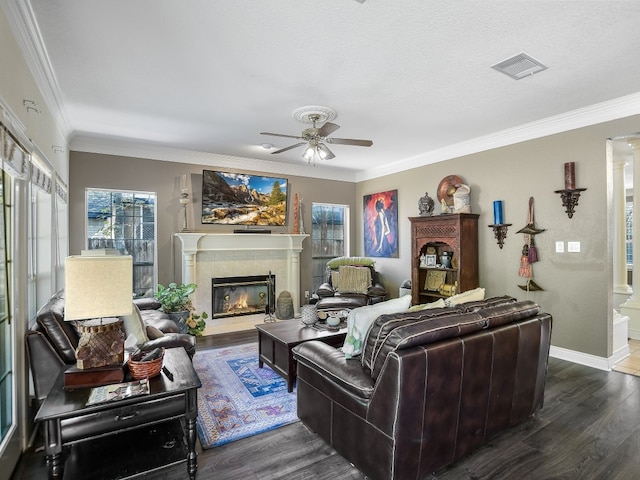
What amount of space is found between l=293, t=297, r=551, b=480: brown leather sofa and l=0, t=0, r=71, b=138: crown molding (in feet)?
8.89

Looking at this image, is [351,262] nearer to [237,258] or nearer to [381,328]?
[237,258]

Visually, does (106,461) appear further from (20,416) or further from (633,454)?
(633,454)

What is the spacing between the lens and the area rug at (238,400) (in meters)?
2.47

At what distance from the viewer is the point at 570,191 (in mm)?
3811

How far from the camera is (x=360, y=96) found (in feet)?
10.9

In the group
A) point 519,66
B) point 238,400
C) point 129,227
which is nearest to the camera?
point 519,66

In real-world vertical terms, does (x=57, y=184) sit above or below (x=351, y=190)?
below

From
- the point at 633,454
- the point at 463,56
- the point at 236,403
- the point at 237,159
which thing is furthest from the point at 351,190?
the point at 633,454

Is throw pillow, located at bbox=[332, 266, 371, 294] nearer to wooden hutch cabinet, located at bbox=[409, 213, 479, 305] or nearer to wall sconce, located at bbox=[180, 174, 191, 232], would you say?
wooden hutch cabinet, located at bbox=[409, 213, 479, 305]

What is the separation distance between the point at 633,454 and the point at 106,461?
10.6ft

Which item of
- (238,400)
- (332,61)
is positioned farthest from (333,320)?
(332,61)

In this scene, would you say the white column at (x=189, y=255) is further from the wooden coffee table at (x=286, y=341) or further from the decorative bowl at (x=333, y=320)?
the decorative bowl at (x=333, y=320)

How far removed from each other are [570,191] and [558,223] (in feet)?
1.27

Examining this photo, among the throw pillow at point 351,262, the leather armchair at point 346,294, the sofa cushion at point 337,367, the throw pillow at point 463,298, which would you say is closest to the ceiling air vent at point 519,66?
the throw pillow at point 463,298
